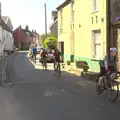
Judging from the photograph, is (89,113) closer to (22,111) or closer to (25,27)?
(22,111)

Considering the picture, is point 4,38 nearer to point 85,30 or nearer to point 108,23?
point 85,30

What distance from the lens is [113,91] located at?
11.8m

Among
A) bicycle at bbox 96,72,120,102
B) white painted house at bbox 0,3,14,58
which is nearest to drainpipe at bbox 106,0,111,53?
bicycle at bbox 96,72,120,102

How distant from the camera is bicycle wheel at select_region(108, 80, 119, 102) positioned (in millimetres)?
11555

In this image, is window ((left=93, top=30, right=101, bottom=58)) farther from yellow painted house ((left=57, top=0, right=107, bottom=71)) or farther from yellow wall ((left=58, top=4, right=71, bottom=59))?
yellow wall ((left=58, top=4, right=71, bottom=59))

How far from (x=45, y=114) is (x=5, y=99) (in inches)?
123

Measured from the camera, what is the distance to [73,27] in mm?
29047

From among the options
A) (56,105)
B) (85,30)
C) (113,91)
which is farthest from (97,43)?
(56,105)

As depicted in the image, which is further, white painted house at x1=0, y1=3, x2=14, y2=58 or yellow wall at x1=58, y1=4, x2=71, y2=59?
white painted house at x1=0, y1=3, x2=14, y2=58

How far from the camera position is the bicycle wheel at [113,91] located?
11.6 m

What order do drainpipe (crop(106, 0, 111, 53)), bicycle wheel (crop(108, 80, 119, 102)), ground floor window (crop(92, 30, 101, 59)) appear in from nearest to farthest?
bicycle wheel (crop(108, 80, 119, 102)) → drainpipe (crop(106, 0, 111, 53)) → ground floor window (crop(92, 30, 101, 59))

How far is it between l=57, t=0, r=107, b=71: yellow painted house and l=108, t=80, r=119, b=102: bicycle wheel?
28.4 ft

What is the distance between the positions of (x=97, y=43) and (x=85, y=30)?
2.56 m

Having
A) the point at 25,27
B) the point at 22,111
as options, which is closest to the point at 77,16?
the point at 22,111
